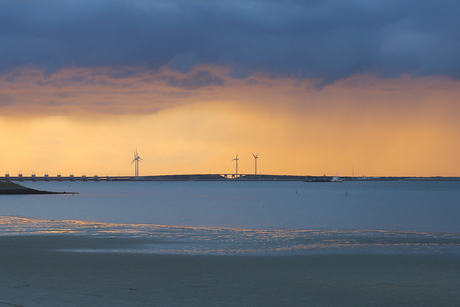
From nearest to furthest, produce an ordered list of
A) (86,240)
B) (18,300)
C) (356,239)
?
(18,300) < (86,240) < (356,239)

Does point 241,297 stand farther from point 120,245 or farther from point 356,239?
point 356,239

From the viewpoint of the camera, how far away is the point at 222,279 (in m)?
20.8

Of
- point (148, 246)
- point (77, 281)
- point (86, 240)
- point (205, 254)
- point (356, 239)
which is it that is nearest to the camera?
point (77, 281)

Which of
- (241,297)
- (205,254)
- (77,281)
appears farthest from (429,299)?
(205,254)

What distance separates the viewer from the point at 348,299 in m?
17.0

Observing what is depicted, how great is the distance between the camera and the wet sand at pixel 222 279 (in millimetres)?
16641

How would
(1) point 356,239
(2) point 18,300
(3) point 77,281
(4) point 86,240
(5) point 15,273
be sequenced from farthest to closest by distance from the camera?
(1) point 356,239, (4) point 86,240, (5) point 15,273, (3) point 77,281, (2) point 18,300

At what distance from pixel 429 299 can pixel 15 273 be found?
16311 millimetres

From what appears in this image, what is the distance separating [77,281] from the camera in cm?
1997

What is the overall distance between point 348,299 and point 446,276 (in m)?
7.13

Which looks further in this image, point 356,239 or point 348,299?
point 356,239

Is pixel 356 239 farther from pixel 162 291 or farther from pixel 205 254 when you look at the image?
pixel 162 291

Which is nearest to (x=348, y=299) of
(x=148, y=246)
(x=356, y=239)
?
(x=148, y=246)

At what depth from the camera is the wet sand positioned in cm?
1664
